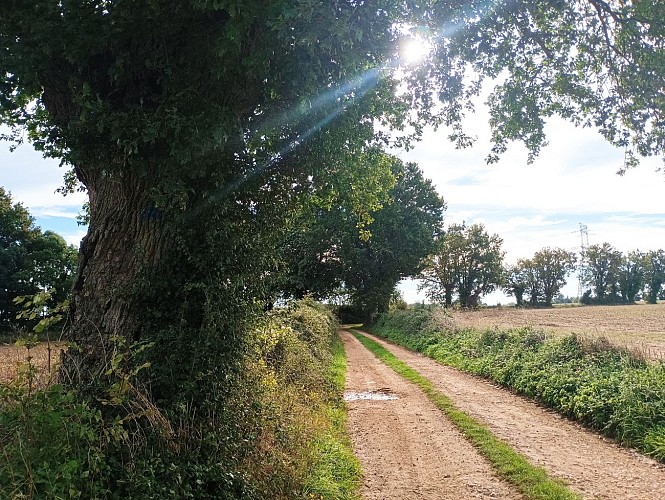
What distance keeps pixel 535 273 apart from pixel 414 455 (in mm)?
88850

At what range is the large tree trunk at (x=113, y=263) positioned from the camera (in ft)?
17.7

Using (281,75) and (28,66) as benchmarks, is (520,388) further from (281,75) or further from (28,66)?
(28,66)

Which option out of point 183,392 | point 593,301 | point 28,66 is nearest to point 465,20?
point 28,66

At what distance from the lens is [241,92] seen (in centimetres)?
604

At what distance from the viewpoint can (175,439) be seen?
4379 mm

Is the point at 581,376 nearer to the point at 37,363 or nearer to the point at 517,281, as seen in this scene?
the point at 37,363

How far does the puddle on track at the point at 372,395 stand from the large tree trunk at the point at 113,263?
277 inches

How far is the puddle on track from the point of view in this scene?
433 inches

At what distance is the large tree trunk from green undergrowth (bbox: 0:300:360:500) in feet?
1.47

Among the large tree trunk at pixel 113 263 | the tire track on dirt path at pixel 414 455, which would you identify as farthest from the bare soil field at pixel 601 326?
the large tree trunk at pixel 113 263

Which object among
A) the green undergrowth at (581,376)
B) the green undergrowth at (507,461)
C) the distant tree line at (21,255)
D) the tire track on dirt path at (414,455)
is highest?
the distant tree line at (21,255)

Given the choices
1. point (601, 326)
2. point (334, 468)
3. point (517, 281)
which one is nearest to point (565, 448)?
point (334, 468)

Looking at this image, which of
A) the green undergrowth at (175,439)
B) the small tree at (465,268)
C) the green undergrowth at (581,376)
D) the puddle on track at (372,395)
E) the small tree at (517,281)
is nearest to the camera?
the green undergrowth at (175,439)

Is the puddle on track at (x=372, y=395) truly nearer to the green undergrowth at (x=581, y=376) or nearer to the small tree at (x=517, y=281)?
the green undergrowth at (x=581, y=376)
